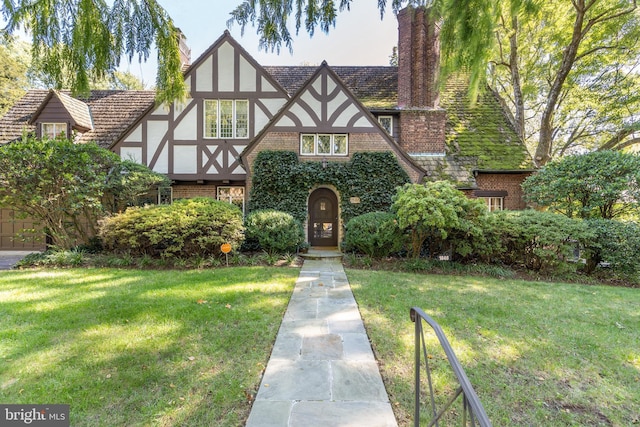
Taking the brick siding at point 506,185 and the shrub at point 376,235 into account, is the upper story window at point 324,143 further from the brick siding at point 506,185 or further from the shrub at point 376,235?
the brick siding at point 506,185

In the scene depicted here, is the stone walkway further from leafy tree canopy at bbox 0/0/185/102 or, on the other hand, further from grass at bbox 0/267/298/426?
leafy tree canopy at bbox 0/0/185/102

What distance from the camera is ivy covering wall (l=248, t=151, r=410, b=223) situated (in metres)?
10.4

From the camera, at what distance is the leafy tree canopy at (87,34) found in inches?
104

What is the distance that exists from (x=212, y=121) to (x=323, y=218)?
5.84 metres

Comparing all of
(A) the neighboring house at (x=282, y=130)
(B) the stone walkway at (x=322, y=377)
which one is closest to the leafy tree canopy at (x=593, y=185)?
(A) the neighboring house at (x=282, y=130)

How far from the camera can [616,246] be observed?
766 centimetres

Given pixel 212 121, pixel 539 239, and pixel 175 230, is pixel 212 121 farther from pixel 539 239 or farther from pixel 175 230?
pixel 539 239

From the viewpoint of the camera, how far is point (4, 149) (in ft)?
24.9

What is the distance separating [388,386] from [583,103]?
66.9 ft

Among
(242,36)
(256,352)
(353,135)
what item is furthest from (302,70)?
(256,352)

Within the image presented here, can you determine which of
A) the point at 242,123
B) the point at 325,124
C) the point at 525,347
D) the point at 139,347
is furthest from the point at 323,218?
the point at 139,347

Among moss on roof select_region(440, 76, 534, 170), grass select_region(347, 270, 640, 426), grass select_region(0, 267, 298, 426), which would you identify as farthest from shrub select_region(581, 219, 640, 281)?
grass select_region(0, 267, 298, 426)

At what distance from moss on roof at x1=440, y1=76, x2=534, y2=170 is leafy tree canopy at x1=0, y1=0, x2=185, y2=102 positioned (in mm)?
11064

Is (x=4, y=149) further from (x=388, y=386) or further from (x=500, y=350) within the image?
(x=500, y=350)
